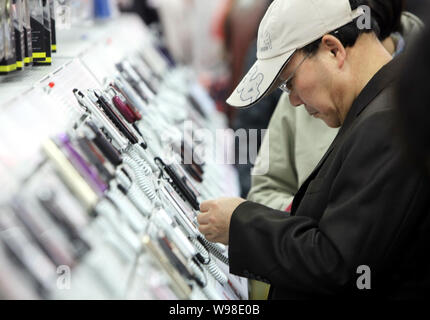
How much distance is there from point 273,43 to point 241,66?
9.25ft

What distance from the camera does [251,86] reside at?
1702 millimetres

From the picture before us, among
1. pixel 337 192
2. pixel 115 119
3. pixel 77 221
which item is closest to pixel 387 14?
pixel 337 192

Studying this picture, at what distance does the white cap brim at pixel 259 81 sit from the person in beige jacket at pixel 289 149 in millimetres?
565

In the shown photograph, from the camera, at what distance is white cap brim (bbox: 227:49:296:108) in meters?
1.61

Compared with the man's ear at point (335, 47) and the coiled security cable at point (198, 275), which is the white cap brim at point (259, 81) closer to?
the man's ear at point (335, 47)

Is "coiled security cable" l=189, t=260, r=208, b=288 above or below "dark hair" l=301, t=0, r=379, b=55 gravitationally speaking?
below

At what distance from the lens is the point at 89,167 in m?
1.53

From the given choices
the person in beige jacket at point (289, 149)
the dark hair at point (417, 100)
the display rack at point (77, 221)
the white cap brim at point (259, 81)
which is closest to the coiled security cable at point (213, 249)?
the display rack at point (77, 221)

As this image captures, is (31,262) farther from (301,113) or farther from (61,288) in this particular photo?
(301,113)

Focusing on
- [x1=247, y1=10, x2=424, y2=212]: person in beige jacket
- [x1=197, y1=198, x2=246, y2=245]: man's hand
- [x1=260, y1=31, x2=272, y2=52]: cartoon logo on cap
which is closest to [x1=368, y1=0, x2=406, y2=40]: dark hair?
[x1=247, y1=10, x2=424, y2=212]: person in beige jacket

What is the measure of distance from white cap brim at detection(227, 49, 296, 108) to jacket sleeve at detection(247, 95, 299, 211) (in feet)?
1.97

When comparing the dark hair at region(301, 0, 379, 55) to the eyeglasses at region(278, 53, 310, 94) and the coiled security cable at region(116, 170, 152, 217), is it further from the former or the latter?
the coiled security cable at region(116, 170, 152, 217)

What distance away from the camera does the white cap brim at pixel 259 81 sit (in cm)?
161

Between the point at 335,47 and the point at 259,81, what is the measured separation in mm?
230
